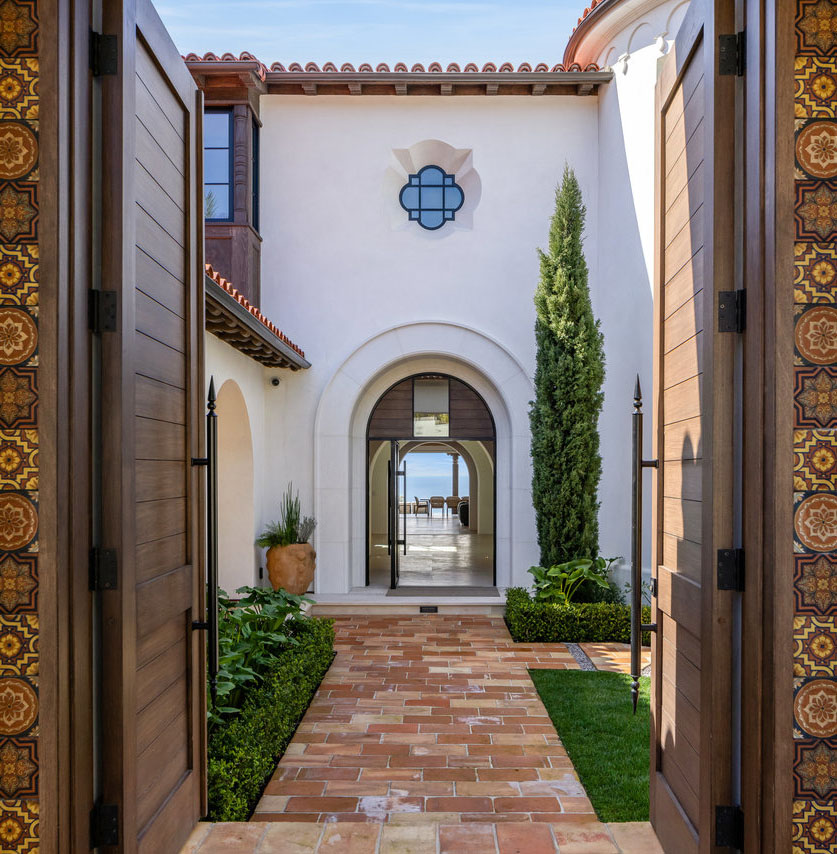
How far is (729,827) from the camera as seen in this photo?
260cm

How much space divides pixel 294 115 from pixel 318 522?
17.9 feet

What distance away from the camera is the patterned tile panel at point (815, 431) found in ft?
7.82

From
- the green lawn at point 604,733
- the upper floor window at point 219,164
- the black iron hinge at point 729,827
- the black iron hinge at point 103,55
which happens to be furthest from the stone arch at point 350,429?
the black iron hinge at point 103,55

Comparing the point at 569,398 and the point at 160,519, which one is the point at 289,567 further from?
the point at 160,519

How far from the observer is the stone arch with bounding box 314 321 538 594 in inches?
410

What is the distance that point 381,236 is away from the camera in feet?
Answer: 34.8

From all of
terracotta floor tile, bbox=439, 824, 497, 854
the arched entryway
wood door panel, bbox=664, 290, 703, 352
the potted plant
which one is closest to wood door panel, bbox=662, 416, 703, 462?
wood door panel, bbox=664, 290, 703, 352

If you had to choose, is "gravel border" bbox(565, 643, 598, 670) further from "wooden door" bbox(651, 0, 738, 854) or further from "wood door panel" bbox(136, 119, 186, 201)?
"wood door panel" bbox(136, 119, 186, 201)

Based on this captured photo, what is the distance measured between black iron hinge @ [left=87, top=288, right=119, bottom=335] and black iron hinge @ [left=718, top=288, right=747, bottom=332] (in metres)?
2.01

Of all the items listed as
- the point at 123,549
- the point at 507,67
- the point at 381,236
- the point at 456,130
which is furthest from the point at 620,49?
the point at 123,549

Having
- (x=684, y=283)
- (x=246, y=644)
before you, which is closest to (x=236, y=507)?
(x=246, y=644)

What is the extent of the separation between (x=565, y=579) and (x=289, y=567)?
3.30 metres

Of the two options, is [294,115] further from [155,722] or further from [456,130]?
[155,722]

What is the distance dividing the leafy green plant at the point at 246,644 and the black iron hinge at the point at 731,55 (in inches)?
157
